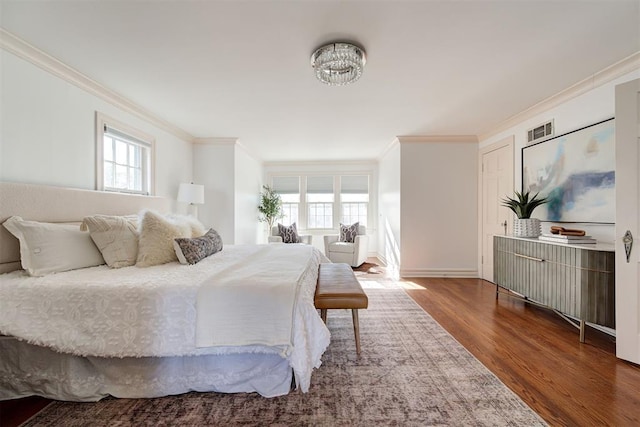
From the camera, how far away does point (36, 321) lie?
141 centimetres

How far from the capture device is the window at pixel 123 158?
→ 2701 mm

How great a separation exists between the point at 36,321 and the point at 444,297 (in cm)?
372

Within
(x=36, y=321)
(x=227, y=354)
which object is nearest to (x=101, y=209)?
(x=36, y=321)

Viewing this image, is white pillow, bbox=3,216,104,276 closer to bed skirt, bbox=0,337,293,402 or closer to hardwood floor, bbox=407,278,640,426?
bed skirt, bbox=0,337,293,402

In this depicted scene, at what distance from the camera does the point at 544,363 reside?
1.86 metres

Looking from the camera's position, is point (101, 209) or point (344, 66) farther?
point (101, 209)

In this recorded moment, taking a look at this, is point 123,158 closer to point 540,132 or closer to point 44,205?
point 44,205

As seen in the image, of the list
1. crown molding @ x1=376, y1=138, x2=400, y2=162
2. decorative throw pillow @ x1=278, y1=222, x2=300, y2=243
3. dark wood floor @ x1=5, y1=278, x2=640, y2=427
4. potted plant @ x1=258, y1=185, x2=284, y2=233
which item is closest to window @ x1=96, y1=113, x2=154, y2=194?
dark wood floor @ x1=5, y1=278, x2=640, y2=427

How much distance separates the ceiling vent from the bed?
3.42m

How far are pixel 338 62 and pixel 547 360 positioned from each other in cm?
275

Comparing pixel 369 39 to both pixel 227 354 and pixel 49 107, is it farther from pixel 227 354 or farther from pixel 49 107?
pixel 49 107

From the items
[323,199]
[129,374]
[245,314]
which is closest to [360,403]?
[245,314]

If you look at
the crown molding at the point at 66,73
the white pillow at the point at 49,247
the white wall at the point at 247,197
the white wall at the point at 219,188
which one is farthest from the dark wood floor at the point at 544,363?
the white wall at the point at 247,197

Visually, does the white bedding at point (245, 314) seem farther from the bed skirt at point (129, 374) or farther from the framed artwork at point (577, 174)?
the framed artwork at point (577, 174)
